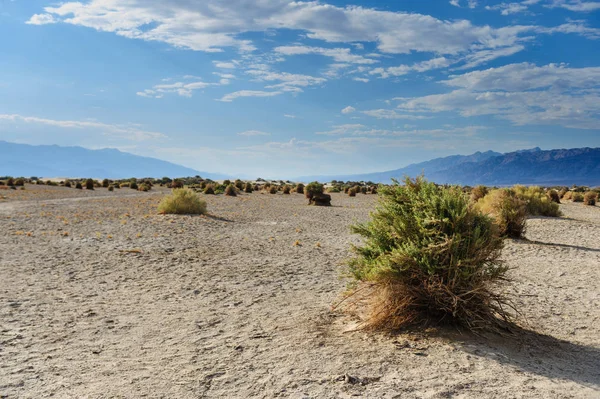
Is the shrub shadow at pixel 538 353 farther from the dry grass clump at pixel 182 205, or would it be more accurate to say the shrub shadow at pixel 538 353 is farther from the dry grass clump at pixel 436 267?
the dry grass clump at pixel 182 205

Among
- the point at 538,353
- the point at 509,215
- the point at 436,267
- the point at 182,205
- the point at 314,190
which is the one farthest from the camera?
the point at 314,190

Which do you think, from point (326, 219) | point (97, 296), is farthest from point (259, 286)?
point (326, 219)

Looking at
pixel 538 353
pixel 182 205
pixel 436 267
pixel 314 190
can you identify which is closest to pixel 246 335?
pixel 436 267

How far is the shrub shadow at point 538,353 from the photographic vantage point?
4484 mm

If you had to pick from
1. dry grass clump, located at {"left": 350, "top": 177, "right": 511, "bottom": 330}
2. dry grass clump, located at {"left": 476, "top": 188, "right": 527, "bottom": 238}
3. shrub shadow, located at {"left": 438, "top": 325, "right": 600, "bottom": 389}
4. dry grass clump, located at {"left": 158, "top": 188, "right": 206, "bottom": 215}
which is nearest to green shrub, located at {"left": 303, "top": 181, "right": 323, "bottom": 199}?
dry grass clump, located at {"left": 158, "top": 188, "right": 206, "bottom": 215}

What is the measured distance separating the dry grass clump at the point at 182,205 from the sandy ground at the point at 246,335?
876cm

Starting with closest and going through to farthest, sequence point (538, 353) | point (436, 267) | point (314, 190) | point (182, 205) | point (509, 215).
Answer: point (538, 353)
point (436, 267)
point (509, 215)
point (182, 205)
point (314, 190)

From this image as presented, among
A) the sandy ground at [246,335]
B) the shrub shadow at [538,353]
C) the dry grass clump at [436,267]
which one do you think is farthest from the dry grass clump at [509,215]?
the dry grass clump at [436,267]

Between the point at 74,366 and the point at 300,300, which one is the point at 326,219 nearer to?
the point at 300,300

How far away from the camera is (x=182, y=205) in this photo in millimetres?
21500

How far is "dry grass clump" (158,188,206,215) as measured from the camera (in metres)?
21.4

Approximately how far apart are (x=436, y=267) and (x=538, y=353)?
4.86 ft

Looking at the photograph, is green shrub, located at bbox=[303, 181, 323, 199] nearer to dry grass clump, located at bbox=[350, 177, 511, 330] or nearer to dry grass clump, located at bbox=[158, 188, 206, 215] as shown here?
dry grass clump, located at bbox=[158, 188, 206, 215]

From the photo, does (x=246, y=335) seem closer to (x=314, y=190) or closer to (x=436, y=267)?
(x=436, y=267)
